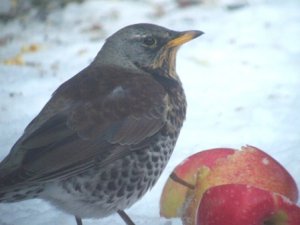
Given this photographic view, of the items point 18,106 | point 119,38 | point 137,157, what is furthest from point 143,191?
point 18,106

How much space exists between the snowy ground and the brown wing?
63 cm

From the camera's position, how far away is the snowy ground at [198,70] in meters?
5.82

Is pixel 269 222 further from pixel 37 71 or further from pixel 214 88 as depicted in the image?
pixel 37 71

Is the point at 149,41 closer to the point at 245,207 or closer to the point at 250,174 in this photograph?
the point at 250,174

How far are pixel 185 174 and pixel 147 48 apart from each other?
0.90m

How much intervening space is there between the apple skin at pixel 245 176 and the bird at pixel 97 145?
27cm

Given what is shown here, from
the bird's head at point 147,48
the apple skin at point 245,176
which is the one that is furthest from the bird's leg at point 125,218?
the bird's head at point 147,48

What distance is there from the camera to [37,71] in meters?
7.40

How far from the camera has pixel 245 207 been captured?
13.2ft

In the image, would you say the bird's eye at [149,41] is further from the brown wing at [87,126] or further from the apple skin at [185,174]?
the apple skin at [185,174]

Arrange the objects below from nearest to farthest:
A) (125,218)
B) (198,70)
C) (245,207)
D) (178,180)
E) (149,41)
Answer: (245,207) → (178,180) → (125,218) → (149,41) → (198,70)

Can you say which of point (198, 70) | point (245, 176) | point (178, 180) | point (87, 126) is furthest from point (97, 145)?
point (198, 70)

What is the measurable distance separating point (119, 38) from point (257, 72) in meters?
2.46

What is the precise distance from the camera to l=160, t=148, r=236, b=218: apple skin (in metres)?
4.50
